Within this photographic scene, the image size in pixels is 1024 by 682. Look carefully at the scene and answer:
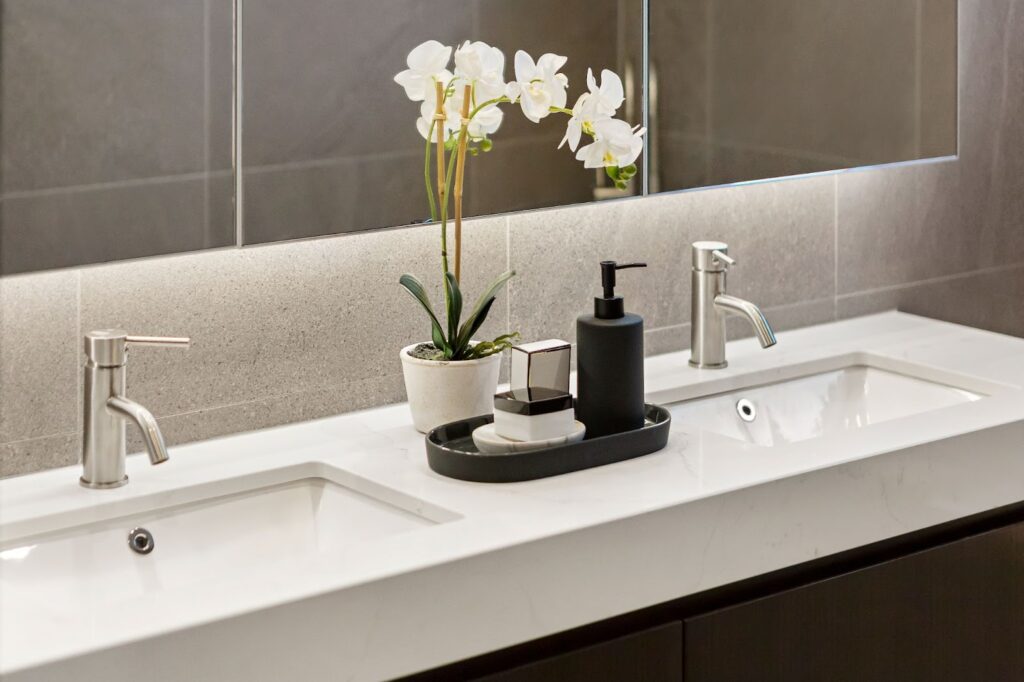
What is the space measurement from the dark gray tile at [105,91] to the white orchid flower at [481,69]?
0.27m

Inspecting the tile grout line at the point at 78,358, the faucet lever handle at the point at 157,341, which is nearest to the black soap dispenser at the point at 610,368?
the faucet lever handle at the point at 157,341

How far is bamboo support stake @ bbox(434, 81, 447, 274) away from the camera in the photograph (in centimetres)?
161

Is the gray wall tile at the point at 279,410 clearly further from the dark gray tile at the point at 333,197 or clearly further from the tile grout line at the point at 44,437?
the dark gray tile at the point at 333,197

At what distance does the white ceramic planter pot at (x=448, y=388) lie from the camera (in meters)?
1.62

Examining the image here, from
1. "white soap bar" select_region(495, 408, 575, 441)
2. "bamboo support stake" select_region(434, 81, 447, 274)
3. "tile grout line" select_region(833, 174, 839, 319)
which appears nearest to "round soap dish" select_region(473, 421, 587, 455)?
"white soap bar" select_region(495, 408, 575, 441)

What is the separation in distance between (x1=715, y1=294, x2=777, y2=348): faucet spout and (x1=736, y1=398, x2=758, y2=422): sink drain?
4.1 inches

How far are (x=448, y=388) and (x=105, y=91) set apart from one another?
51 centimetres

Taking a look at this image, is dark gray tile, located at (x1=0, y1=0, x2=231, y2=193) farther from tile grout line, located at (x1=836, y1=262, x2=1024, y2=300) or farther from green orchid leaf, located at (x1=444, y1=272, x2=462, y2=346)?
tile grout line, located at (x1=836, y1=262, x2=1024, y2=300)

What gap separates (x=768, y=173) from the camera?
2006 millimetres

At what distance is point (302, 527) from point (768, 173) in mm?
892

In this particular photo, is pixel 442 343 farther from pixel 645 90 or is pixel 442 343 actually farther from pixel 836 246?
pixel 836 246

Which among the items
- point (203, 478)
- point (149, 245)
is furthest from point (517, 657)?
point (149, 245)

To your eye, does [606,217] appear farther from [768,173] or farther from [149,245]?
[149,245]

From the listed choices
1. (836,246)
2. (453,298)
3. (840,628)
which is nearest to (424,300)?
(453,298)
